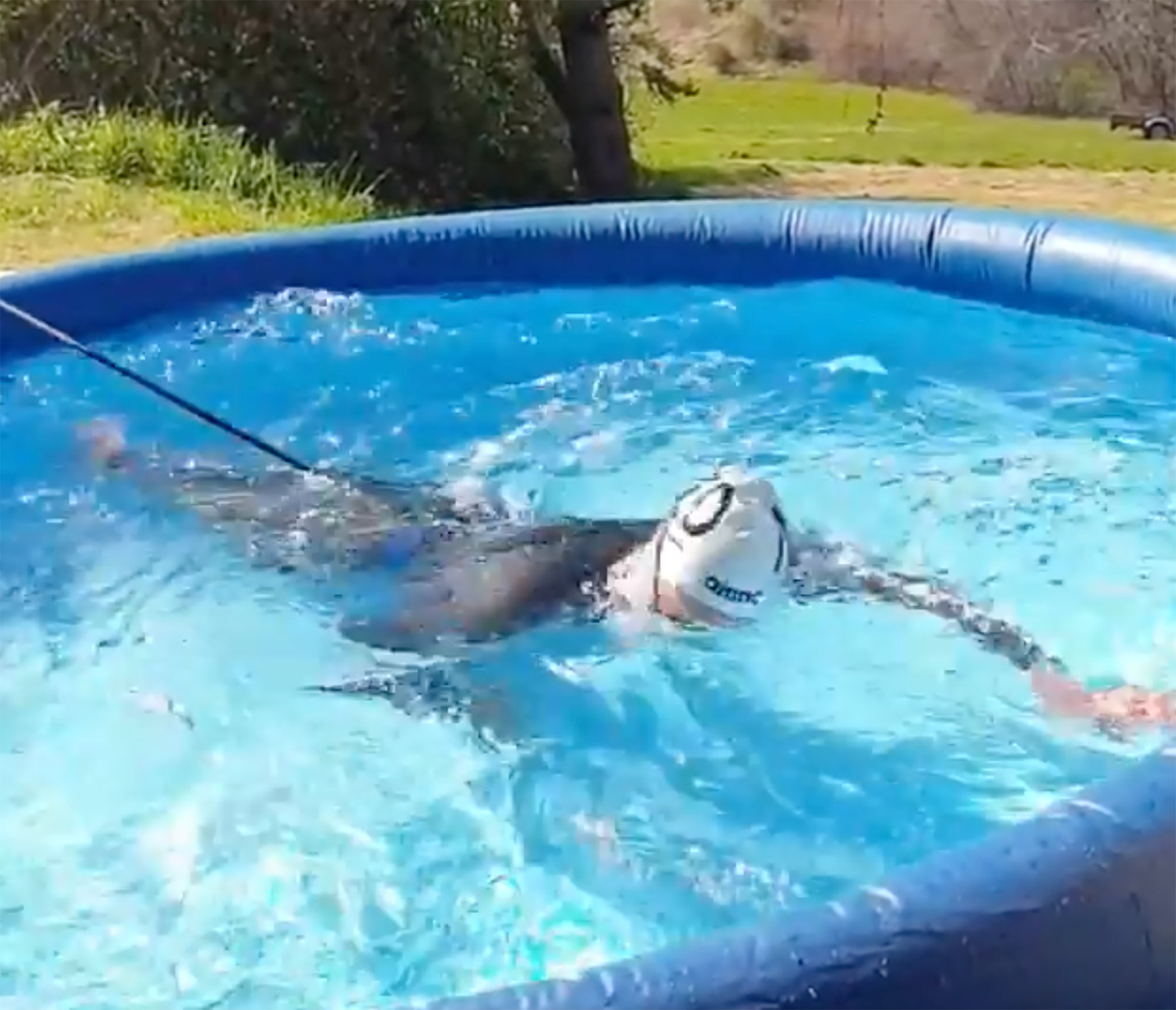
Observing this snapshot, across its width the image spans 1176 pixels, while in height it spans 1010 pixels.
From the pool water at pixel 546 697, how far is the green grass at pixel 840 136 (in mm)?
9617

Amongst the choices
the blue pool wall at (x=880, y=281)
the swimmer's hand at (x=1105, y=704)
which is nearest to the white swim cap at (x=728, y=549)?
the swimmer's hand at (x=1105, y=704)

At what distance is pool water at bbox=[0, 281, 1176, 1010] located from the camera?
11.2 feet

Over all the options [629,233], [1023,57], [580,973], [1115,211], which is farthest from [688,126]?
[580,973]

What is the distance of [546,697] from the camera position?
4.17 meters

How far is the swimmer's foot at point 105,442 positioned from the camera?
18.8ft

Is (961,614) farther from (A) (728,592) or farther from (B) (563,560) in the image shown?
(B) (563,560)

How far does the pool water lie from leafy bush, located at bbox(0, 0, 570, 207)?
18.1ft

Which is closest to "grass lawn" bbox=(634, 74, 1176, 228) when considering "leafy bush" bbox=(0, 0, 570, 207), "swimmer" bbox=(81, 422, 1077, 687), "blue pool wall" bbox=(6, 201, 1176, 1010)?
"leafy bush" bbox=(0, 0, 570, 207)

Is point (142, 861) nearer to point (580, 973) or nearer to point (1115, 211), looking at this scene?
point (580, 973)

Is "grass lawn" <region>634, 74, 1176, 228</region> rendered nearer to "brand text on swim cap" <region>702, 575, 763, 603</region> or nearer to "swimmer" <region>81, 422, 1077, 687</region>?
"swimmer" <region>81, 422, 1077, 687</region>

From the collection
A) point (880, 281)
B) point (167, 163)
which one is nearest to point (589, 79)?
point (167, 163)

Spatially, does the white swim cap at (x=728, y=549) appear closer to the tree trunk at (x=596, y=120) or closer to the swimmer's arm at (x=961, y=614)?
the swimmer's arm at (x=961, y=614)

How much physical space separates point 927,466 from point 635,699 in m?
1.70

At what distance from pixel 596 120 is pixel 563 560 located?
33.4 feet
